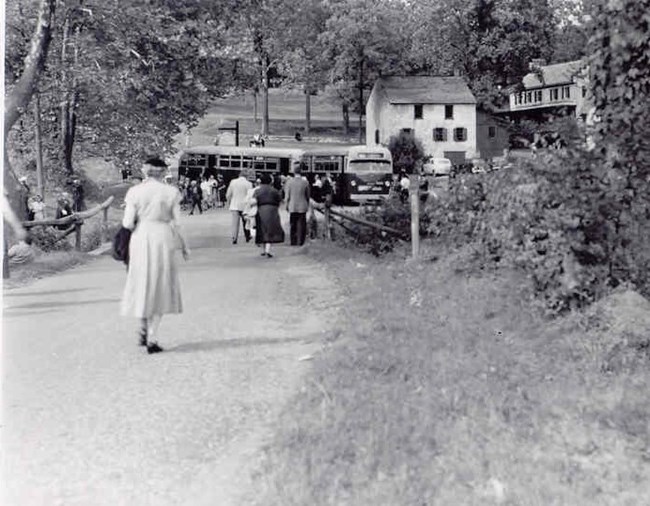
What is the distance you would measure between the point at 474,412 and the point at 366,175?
33920 millimetres

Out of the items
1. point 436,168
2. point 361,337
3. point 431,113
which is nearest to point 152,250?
point 361,337

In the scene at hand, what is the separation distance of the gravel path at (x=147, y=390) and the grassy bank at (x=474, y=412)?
0.36 metres

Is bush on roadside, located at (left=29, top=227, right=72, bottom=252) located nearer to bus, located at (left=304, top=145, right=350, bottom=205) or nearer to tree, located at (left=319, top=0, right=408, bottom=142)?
bus, located at (left=304, top=145, right=350, bottom=205)

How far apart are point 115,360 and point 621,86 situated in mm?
5651

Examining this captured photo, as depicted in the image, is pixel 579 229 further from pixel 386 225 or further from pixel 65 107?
pixel 65 107

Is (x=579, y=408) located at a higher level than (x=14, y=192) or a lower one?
lower

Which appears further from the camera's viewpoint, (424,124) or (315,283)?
(424,124)

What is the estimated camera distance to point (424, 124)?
7638cm

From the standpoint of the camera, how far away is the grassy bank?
5297 mm

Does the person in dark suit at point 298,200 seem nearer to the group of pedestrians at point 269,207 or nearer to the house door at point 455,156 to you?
the group of pedestrians at point 269,207

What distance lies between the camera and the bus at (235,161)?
46781mm

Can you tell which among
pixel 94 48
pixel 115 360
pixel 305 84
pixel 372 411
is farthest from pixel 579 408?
pixel 305 84

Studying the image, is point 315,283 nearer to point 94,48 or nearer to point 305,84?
point 94,48

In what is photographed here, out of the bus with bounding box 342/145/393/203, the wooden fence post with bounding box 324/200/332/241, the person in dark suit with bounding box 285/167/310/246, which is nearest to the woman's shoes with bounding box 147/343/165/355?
the person in dark suit with bounding box 285/167/310/246
